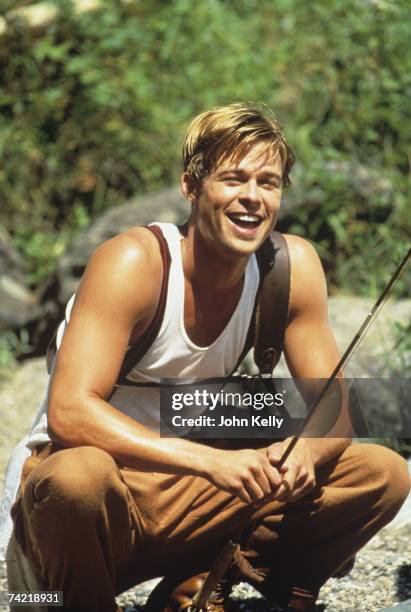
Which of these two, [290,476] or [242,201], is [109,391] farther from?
[242,201]

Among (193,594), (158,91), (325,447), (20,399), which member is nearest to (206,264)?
(325,447)

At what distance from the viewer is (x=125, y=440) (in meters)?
2.93

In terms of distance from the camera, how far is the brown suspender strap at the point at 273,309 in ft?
10.9

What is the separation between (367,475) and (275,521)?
301 mm

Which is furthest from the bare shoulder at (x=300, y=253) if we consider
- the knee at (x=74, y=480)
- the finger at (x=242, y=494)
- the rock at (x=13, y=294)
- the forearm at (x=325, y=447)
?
the rock at (x=13, y=294)

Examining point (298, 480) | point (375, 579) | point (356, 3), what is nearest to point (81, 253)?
point (356, 3)

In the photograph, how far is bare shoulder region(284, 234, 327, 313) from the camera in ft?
11.0

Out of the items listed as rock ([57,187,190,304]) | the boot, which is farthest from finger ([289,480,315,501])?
rock ([57,187,190,304])

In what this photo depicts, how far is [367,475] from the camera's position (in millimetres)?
3234

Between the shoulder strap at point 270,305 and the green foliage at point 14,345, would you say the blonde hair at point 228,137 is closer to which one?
the shoulder strap at point 270,305

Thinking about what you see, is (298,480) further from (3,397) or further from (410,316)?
(3,397)

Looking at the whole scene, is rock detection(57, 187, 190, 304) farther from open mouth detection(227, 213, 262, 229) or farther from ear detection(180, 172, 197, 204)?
open mouth detection(227, 213, 262, 229)

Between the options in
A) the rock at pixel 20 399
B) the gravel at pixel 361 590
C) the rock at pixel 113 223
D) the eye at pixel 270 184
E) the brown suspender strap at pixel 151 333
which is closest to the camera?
the brown suspender strap at pixel 151 333

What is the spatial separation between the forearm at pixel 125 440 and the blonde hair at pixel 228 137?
0.78 meters
